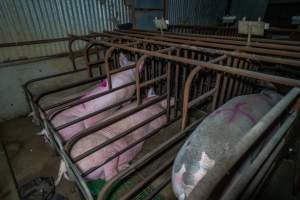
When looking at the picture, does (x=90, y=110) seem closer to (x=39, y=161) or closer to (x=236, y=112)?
(x=39, y=161)

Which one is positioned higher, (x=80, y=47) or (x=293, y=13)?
(x=293, y=13)

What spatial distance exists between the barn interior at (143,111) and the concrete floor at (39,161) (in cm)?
1

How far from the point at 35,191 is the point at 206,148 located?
6.22 feet

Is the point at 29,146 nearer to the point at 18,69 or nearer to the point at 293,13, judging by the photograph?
the point at 18,69

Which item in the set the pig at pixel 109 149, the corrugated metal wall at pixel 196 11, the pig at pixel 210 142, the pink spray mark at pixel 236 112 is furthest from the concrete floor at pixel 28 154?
the corrugated metal wall at pixel 196 11

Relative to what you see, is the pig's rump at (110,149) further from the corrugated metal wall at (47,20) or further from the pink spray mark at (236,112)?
the corrugated metal wall at (47,20)

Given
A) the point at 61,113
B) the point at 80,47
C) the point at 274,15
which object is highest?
the point at 274,15

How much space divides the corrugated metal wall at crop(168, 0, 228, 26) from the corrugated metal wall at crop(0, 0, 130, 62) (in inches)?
76.9

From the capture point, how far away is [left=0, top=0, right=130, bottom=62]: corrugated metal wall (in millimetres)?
2795

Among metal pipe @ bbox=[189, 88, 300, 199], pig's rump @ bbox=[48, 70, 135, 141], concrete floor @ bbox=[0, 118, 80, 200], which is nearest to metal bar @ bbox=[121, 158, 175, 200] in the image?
metal pipe @ bbox=[189, 88, 300, 199]

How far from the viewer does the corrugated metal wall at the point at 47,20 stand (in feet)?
9.17

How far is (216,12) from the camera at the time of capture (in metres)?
6.61

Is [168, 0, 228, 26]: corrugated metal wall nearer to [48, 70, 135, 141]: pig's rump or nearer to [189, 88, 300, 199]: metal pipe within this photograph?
[48, 70, 135, 141]: pig's rump

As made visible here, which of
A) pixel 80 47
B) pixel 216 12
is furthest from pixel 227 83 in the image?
pixel 216 12
